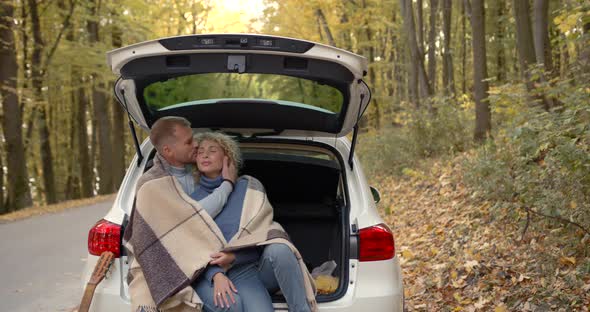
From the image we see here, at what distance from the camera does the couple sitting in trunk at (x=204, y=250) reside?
133 inches

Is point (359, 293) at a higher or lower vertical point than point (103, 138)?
lower

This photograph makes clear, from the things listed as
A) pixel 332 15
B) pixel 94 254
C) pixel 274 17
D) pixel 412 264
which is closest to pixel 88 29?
pixel 274 17

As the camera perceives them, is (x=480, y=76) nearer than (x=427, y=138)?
Yes

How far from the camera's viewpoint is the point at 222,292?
3412mm

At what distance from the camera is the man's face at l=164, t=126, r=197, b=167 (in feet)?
12.8

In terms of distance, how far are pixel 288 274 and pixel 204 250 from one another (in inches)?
18.0

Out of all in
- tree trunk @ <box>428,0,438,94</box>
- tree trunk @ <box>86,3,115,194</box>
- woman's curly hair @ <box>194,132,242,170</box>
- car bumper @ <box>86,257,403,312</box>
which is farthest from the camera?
tree trunk @ <box>86,3,115,194</box>

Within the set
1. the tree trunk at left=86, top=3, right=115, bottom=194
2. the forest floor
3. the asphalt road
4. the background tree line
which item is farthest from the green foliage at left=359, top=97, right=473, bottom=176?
the tree trunk at left=86, top=3, right=115, bottom=194

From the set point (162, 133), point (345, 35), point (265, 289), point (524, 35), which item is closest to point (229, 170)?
point (162, 133)

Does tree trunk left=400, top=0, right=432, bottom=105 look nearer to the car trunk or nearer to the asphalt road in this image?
the asphalt road

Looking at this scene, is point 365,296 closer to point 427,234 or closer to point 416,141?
point 427,234

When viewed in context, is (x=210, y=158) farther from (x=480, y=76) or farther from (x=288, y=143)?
(x=480, y=76)

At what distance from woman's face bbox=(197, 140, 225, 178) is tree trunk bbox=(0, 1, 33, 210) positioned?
1471cm

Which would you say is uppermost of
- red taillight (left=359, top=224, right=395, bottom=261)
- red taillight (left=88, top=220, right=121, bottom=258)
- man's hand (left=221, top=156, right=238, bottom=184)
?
man's hand (left=221, top=156, right=238, bottom=184)
